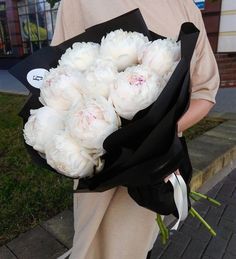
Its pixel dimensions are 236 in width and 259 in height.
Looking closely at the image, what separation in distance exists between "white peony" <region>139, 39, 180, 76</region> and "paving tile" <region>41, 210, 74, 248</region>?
5.40 ft

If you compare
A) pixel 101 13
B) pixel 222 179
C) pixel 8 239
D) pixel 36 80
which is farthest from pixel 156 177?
pixel 222 179

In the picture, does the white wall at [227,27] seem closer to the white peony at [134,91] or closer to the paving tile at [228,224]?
the paving tile at [228,224]

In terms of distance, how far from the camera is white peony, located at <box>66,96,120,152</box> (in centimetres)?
81

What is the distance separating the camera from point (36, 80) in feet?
3.53

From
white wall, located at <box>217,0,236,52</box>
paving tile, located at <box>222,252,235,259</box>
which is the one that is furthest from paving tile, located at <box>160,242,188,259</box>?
white wall, located at <box>217,0,236,52</box>

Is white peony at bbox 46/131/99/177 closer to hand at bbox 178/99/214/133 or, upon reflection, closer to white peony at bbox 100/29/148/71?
white peony at bbox 100/29/148/71

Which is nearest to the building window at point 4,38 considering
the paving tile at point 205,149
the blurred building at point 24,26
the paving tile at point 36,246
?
the blurred building at point 24,26

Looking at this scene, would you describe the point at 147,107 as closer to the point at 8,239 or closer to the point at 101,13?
the point at 101,13

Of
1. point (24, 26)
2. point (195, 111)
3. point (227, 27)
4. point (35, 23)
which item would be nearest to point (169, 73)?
point (195, 111)

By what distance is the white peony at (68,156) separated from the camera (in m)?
0.84

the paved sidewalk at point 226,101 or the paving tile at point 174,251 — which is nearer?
the paving tile at point 174,251

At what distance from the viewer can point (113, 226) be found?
1.29 m

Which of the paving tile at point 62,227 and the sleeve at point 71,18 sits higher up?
the sleeve at point 71,18

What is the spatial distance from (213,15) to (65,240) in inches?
304
